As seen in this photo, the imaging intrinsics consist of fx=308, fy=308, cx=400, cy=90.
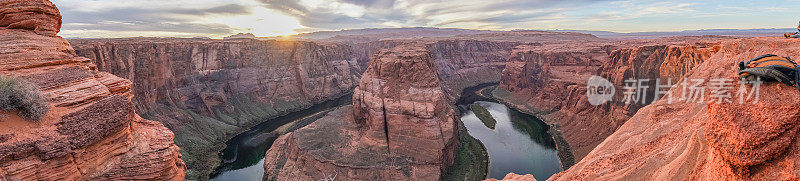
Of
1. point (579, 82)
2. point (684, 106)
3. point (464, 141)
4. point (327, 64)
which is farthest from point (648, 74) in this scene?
point (327, 64)

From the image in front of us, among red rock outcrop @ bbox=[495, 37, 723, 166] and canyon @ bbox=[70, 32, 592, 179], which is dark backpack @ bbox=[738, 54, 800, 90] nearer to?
red rock outcrop @ bbox=[495, 37, 723, 166]

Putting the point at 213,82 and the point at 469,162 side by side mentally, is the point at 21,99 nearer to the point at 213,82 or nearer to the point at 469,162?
the point at 469,162

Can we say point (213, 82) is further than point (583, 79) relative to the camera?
Yes

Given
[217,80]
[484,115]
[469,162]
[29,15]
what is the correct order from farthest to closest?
[217,80] → [484,115] → [469,162] → [29,15]

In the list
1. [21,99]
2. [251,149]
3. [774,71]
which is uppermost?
[774,71]

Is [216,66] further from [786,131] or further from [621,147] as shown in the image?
[786,131]

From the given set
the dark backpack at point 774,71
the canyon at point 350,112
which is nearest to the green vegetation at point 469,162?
the canyon at point 350,112

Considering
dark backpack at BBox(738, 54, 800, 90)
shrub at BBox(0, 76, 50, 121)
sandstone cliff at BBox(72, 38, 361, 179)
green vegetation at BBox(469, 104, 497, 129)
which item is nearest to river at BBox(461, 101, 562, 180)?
green vegetation at BBox(469, 104, 497, 129)

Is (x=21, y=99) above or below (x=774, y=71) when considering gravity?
below

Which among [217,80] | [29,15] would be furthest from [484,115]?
[29,15]
